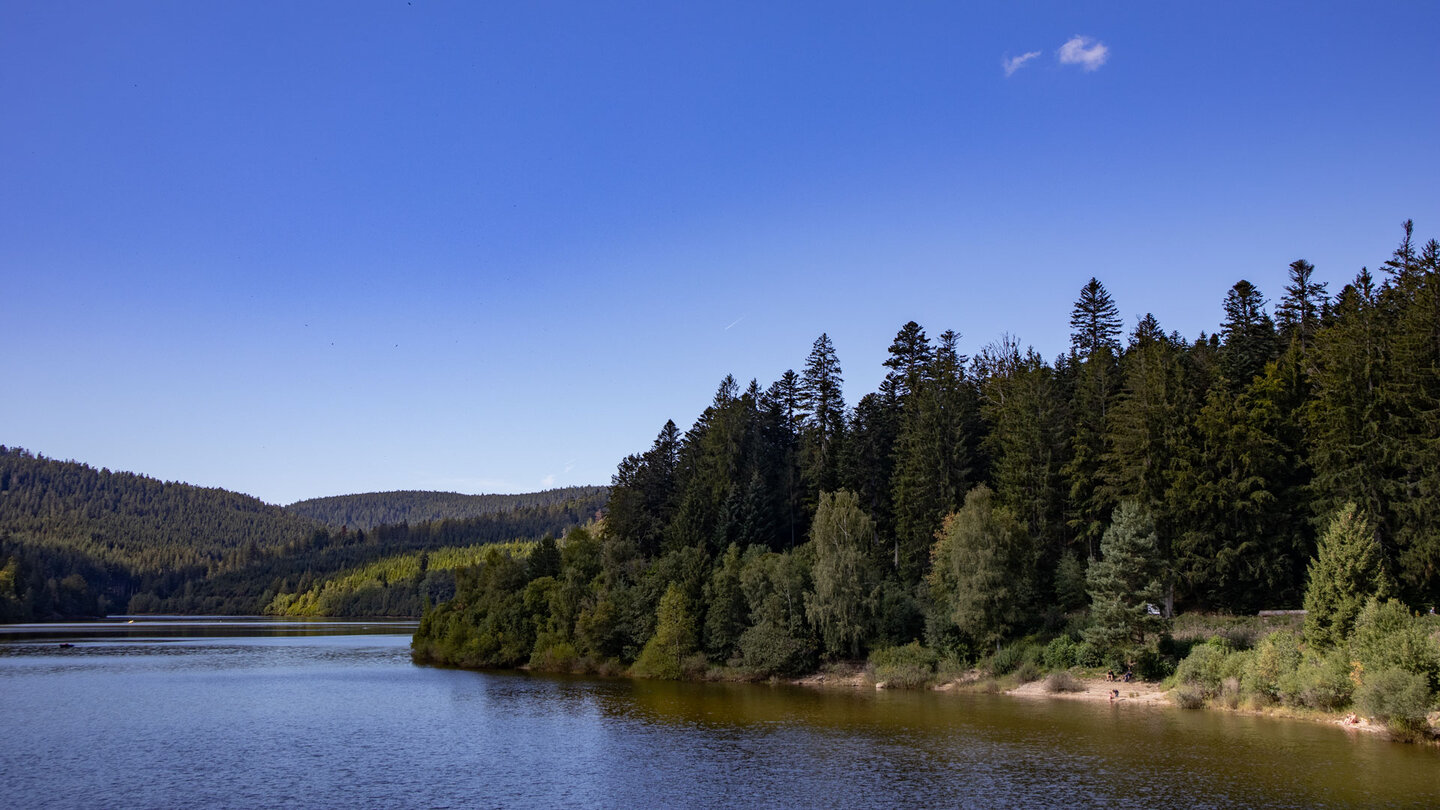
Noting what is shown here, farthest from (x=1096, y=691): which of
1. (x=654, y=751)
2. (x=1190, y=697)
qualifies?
A: (x=654, y=751)

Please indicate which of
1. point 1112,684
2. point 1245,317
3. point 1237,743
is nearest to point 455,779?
point 1237,743

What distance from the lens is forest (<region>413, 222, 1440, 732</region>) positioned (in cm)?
6481

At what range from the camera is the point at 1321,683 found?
4956cm

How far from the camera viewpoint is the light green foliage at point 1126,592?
6419cm

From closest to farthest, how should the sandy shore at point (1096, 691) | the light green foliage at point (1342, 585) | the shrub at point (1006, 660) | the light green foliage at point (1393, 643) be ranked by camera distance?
the light green foliage at point (1393, 643) < the sandy shore at point (1096, 691) < the light green foliage at point (1342, 585) < the shrub at point (1006, 660)

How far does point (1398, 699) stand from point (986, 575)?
30121 millimetres

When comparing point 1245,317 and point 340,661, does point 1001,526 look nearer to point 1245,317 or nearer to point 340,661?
point 1245,317

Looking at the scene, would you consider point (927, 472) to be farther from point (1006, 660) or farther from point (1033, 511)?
point (1006, 660)

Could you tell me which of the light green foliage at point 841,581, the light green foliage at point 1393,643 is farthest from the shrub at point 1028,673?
the light green foliage at point 1393,643

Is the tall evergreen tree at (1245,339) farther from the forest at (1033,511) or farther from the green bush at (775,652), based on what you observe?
the green bush at (775,652)

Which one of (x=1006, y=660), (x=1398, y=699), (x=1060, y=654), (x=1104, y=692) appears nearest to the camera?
(x=1398, y=699)

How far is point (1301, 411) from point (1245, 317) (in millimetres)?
24524

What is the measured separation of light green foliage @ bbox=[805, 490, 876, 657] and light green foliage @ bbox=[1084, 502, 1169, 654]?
1876 centimetres

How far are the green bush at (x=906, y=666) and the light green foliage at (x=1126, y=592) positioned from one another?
1330 centimetres
